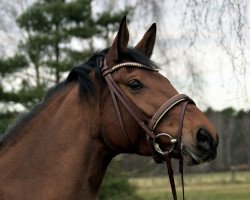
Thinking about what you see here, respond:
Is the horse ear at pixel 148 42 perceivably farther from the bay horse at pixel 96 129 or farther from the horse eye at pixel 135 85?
the horse eye at pixel 135 85

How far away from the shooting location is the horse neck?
3.46 metres

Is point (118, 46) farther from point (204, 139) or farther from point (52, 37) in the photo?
point (52, 37)

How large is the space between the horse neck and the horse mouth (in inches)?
23.5

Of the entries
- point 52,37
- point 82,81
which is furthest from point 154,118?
point 52,37

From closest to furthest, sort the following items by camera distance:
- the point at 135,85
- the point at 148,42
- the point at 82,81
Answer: the point at 135,85 → the point at 82,81 → the point at 148,42

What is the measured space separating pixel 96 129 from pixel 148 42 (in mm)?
820

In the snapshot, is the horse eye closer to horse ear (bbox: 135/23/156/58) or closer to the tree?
horse ear (bbox: 135/23/156/58)

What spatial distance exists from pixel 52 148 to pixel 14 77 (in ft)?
46.0

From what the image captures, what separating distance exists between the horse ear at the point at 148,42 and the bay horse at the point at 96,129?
6.9 inches

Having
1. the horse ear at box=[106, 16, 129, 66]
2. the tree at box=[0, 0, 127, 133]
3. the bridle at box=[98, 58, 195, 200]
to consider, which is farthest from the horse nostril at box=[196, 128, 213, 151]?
the tree at box=[0, 0, 127, 133]

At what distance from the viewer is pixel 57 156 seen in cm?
356

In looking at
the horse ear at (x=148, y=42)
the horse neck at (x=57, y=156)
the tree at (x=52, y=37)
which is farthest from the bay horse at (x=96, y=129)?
the tree at (x=52, y=37)

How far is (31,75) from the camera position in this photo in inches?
673

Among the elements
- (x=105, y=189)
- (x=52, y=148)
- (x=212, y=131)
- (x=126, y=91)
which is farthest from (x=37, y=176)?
(x=105, y=189)
